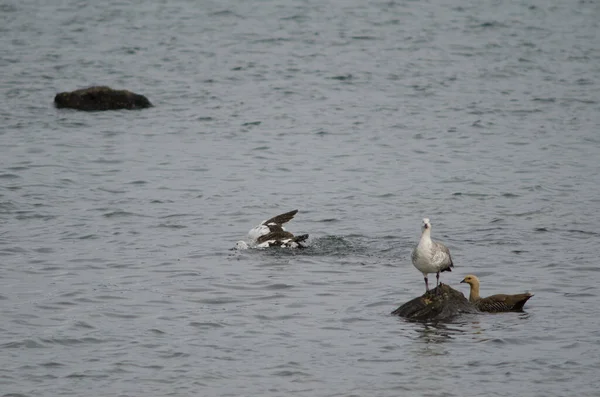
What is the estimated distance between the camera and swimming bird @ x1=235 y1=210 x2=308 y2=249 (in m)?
17.6

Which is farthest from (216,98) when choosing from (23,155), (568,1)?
(568,1)

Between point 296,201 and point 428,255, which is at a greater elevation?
point 428,255

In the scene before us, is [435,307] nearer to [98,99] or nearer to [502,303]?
[502,303]

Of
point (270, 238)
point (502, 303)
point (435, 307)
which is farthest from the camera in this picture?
point (270, 238)

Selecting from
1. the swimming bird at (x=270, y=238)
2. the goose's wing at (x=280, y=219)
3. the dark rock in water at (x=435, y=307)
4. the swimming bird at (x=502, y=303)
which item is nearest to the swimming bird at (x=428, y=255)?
the dark rock in water at (x=435, y=307)

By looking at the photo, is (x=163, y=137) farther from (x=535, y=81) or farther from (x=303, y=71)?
(x=535, y=81)

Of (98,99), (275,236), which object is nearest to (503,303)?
(275,236)

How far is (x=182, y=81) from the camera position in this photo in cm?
3356

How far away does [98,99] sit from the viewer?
1156 inches

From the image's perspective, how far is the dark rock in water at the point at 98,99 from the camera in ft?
95.9

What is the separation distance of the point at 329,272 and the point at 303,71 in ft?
66.1

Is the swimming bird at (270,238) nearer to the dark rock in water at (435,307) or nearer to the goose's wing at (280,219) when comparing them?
the goose's wing at (280,219)

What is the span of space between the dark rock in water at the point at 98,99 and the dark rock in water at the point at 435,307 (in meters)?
17.1

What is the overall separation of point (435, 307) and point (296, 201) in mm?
8184
